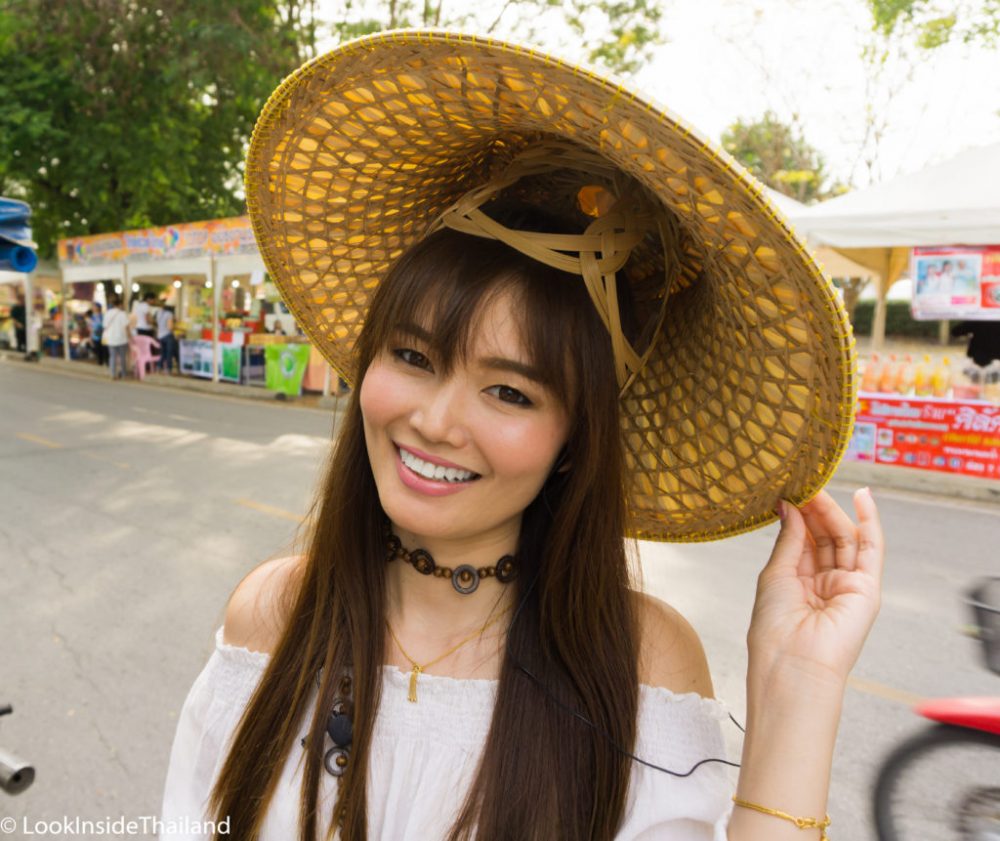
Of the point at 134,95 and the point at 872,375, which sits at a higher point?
the point at 134,95

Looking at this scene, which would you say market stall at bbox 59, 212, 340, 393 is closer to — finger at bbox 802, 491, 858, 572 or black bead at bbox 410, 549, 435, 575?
black bead at bbox 410, 549, 435, 575

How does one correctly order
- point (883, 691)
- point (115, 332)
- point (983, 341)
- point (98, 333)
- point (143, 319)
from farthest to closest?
point (98, 333)
point (143, 319)
point (115, 332)
point (983, 341)
point (883, 691)

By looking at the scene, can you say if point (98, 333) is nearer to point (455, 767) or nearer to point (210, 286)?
point (210, 286)

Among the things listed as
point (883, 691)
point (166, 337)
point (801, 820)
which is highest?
point (166, 337)

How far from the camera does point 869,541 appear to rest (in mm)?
1130

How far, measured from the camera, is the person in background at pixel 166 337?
48.8 ft

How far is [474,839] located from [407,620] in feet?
1.18

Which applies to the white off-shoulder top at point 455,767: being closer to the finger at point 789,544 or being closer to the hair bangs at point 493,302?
the finger at point 789,544

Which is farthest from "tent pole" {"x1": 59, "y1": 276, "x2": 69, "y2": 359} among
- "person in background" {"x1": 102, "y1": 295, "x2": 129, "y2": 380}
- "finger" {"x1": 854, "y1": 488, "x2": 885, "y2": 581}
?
"finger" {"x1": 854, "y1": 488, "x2": 885, "y2": 581}

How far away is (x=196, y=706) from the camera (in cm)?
131

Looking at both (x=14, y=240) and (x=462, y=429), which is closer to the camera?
(x=462, y=429)

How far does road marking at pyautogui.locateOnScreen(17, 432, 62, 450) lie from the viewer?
7.64m

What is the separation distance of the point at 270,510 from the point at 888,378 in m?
6.21

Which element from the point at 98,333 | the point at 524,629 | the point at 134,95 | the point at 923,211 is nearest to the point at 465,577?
the point at 524,629
